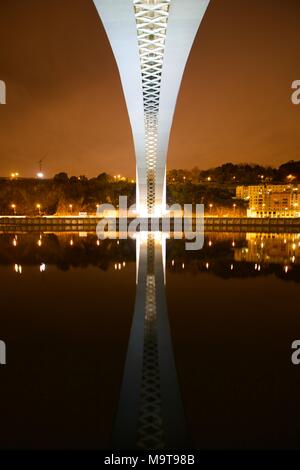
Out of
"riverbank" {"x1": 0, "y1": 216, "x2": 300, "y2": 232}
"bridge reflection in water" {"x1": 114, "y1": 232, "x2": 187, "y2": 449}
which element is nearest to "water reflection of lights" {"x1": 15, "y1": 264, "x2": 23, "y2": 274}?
"bridge reflection in water" {"x1": 114, "y1": 232, "x2": 187, "y2": 449}

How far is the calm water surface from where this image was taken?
267cm

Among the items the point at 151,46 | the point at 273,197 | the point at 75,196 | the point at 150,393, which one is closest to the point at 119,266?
the point at 150,393

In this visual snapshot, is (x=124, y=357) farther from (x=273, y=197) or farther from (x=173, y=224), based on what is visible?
(x=273, y=197)

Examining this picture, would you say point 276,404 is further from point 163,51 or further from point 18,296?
point 163,51

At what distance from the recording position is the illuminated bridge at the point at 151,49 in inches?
392

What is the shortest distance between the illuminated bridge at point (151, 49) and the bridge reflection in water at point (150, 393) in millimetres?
8122

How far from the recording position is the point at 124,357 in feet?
12.9

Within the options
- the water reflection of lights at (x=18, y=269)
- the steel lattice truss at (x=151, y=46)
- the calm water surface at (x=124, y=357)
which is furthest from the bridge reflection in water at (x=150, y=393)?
the steel lattice truss at (x=151, y=46)

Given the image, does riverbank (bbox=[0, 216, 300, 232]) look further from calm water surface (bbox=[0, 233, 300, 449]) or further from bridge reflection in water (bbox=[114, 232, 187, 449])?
bridge reflection in water (bbox=[114, 232, 187, 449])

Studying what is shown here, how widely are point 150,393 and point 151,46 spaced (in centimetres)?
1267

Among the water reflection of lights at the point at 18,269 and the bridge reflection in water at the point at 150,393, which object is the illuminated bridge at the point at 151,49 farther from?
the bridge reflection in water at the point at 150,393
